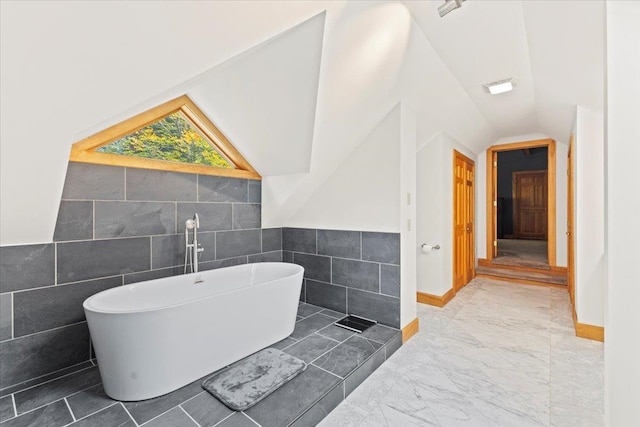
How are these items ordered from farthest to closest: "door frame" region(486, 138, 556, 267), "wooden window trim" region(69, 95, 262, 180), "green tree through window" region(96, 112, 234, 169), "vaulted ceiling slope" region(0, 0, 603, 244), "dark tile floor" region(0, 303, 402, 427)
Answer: "door frame" region(486, 138, 556, 267) → "green tree through window" region(96, 112, 234, 169) → "wooden window trim" region(69, 95, 262, 180) → "dark tile floor" region(0, 303, 402, 427) → "vaulted ceiling slope" region(0, 0, 603, 244)

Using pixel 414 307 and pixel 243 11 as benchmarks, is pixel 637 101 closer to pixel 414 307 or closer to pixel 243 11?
pixel 243 11

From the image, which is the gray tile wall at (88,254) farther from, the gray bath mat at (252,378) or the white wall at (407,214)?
the white wall at (407,214)

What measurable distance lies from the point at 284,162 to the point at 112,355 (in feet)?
6.13

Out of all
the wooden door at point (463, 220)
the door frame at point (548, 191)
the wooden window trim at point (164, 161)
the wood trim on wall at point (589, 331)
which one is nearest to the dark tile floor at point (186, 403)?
the wooden window trim at point (164, 161)

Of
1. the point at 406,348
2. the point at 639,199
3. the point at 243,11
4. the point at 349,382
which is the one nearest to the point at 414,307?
the point at 406,348

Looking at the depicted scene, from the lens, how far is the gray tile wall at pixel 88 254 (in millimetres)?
1745

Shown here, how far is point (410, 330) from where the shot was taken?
106 inches

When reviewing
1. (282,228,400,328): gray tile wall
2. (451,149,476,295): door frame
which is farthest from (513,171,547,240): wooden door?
(282,228,400,328): gray tile wall

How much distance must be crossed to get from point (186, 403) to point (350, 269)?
1717 millimetres

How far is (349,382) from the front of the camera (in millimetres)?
1890

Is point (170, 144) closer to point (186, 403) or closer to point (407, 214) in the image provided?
point (186, 403)

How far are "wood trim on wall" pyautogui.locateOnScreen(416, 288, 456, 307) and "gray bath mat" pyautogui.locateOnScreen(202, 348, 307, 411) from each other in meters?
2.20

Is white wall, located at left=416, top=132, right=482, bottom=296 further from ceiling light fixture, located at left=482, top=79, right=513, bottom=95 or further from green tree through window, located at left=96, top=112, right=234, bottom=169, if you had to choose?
green tree through window, located at left=96, top=112, right=234, bottom=169

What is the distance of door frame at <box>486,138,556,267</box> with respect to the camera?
4.92 meters
